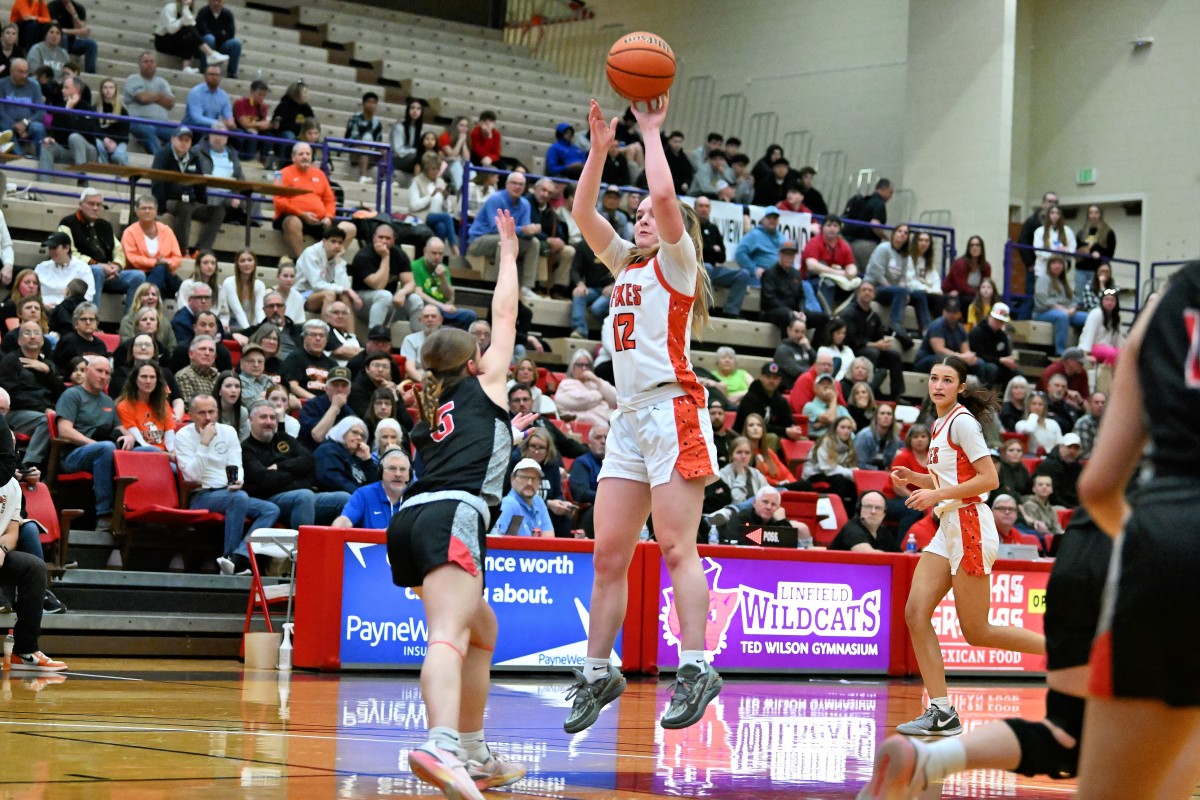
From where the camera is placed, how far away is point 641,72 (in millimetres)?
6586

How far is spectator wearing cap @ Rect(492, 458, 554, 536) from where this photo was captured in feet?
40.9

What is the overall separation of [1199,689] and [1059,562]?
3.16ft

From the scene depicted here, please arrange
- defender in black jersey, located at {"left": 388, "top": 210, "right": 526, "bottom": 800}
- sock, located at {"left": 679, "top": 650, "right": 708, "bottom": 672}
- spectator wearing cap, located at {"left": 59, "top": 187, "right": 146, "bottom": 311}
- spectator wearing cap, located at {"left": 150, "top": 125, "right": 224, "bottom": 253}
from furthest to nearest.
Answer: spectator wearing cap, located at {"left": 150, "top": 125, "right": 224, "bottom": 253}, spectator wearing cap, located at {"left": 59, "top": 187, "right": 146, "bottom": 311}, sock, located at {"left": 679, "top": 650, "right": 708, "bottom": 672}, defender in black jersey, located at {"left": 388, "top": 210, "right": 526, "bottom": 800}

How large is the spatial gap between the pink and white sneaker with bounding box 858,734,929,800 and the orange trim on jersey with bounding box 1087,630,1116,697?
2.39 ft

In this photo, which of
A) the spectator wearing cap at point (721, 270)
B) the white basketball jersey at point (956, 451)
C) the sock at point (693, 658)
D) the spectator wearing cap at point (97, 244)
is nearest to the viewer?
the sock at point (693, 658)

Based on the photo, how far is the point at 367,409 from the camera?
13.6 m

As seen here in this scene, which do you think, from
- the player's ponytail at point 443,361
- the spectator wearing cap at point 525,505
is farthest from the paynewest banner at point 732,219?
the player's ponytail at point 443,361

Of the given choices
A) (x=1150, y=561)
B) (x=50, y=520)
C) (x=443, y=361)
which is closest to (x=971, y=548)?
(x=443, y=361)

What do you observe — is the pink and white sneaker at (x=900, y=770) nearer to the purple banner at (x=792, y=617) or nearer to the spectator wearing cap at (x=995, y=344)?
the purple banner at (x=792, y=617)

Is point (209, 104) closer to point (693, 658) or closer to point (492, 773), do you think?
point (693, 658)

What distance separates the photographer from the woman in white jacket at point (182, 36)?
800 inches

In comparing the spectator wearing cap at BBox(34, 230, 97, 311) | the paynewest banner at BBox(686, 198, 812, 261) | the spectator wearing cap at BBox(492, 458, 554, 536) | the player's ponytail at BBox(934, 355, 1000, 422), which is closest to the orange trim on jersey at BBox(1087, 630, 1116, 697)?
the player's ponytail at BBox(934, 355, 1000, 422)

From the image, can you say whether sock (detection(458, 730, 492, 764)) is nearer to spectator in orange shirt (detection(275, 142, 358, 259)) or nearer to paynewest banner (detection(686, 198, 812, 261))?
spectator in orange shirt (detection(275, 142, 358, 259))

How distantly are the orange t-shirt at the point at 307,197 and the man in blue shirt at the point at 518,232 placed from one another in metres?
1.87
